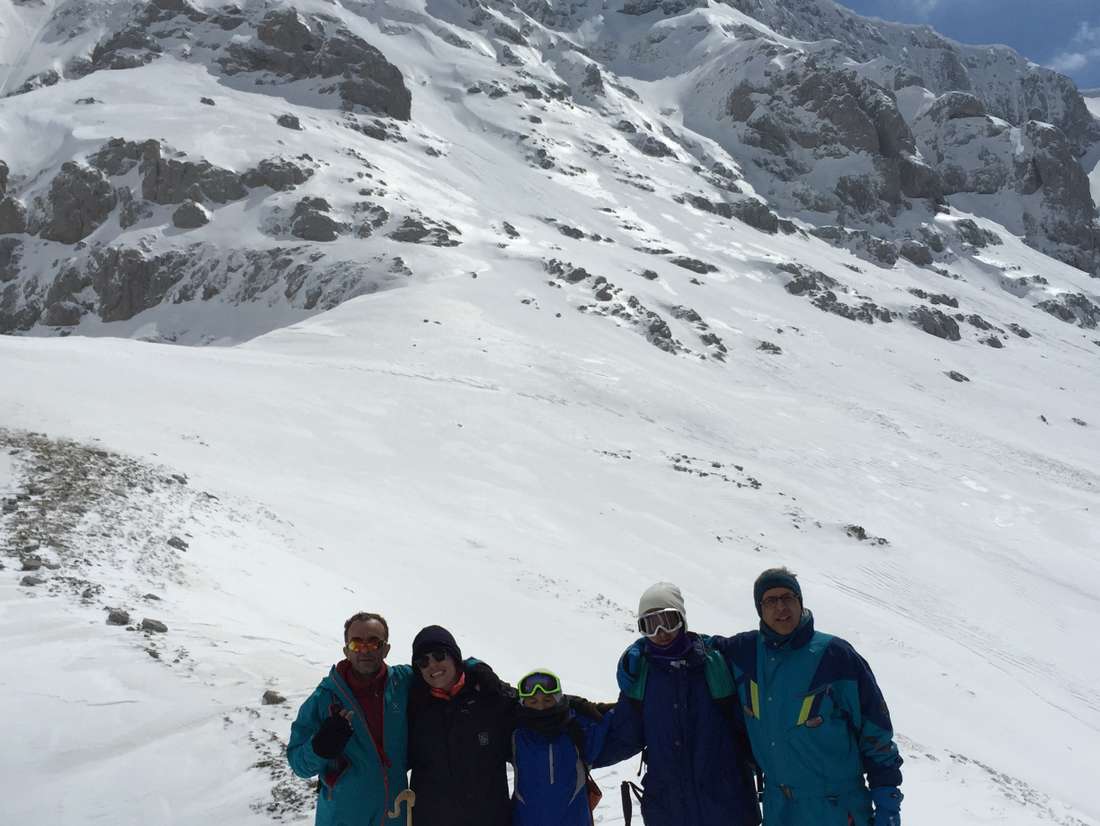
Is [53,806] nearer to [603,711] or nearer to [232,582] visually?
[603,711]

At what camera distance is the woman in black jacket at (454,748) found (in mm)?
4152

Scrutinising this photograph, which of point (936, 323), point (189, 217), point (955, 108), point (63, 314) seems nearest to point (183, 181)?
point (189, 217)

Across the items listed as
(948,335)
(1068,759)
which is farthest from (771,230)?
(1068,759)

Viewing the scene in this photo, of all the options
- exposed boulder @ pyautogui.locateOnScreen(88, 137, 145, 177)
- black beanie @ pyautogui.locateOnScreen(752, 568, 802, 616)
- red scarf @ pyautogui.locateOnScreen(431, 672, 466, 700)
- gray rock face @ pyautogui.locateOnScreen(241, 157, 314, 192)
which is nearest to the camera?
red scarf @ pyautogui.locateOnScreen(431, 672, 466, 700)

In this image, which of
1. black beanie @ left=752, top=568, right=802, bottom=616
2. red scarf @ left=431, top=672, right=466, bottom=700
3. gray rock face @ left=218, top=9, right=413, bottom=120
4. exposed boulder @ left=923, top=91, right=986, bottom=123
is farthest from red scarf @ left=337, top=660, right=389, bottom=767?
exposed boulder @ left=923, top=91, right=986, bottom=123

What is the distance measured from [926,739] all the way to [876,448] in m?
26.8

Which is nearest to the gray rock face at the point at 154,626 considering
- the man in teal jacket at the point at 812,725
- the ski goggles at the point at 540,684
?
the ski goggles at the point at 540,684

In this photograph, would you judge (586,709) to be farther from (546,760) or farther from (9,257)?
(9,257)

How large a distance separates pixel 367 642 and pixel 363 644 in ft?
0.08

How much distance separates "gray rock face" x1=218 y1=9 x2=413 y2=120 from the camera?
98438 mm

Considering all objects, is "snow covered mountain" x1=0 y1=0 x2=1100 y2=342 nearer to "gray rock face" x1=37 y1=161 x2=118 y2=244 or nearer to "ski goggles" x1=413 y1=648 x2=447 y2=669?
"gray rock face" x1=37 y1=161 x2=118 y2=244

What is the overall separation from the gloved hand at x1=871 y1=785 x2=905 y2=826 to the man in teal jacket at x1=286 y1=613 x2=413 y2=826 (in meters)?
2.51

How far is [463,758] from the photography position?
4.16 m

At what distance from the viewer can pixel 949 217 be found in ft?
428
